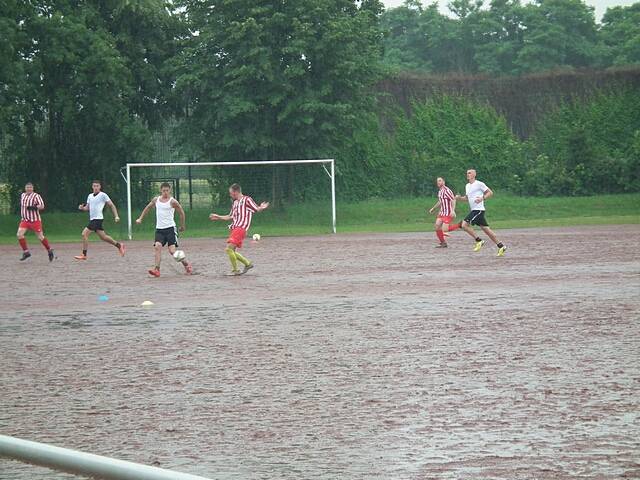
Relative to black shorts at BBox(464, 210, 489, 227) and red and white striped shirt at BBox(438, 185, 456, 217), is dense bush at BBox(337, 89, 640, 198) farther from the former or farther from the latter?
black shorts at BBox(464, 210, 489, 227)

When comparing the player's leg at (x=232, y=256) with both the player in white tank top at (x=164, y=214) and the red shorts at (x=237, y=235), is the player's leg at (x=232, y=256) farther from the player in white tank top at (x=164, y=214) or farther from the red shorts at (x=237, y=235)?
the player in white tank top at (x=164, y=214)

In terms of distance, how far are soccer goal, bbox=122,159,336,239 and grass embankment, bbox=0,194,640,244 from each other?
49mm

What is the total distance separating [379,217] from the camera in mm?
43188

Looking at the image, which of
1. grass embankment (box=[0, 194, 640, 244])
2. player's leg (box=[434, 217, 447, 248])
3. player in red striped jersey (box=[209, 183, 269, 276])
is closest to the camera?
player in red striped jersey (box=[209, 183, 269, 276])

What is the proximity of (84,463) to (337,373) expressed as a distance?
5.49 metres

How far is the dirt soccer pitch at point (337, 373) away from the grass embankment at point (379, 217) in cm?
1751

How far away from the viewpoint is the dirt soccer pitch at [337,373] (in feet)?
24.4

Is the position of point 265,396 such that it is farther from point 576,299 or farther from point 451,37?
point 451,37

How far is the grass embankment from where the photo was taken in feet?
128

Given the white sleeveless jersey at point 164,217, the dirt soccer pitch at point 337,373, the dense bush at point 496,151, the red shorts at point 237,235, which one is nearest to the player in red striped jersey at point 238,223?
the red shorts at point 237,235

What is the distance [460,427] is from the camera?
26.9ft

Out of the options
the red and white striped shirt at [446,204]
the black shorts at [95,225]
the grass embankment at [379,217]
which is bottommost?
the grass embankment at [379,217]

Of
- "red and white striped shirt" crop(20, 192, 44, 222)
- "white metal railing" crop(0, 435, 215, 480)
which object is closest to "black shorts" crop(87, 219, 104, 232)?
"red and white striped shirt" crop(20, 192, 44, 222)

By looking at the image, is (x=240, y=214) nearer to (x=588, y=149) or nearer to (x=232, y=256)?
(x=232, y=256)
